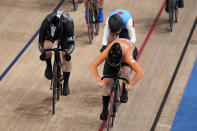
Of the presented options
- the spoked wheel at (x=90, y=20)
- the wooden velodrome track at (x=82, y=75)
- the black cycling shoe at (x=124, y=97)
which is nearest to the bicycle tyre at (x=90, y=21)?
the spoked wheel at (x=90, y=20)

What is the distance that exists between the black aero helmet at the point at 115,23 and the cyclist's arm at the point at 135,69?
1.72 ft

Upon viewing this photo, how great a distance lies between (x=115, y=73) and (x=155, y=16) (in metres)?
3.84

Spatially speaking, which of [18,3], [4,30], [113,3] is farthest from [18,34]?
[113,3]

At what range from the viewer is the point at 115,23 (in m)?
7.05

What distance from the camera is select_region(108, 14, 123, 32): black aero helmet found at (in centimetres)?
705

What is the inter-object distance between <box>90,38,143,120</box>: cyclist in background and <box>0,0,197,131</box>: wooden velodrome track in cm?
67

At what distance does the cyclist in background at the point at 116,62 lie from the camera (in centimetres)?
659

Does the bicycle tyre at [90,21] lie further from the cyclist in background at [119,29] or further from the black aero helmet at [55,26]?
the black aero helmet at [55,26]

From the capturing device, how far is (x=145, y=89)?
8.32m

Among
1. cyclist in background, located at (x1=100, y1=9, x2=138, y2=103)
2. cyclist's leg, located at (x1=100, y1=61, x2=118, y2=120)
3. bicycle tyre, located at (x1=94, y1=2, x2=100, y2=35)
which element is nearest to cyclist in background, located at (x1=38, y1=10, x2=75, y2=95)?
cyclist in background, located at (x1=100, y1=9, x2=138, y2=103)

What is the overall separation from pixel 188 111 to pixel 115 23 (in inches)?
77.1

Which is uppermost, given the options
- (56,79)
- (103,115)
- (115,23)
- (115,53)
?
(115,23)

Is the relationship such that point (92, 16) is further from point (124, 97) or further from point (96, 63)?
point (96, 63)

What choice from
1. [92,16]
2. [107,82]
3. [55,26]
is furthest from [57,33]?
[92,16]
